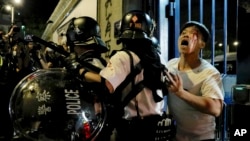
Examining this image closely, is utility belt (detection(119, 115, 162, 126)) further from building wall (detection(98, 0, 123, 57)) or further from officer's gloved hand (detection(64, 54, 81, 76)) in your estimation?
building wall (detection(98, 0, 123, 57))

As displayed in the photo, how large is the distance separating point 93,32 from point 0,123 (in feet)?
12.1

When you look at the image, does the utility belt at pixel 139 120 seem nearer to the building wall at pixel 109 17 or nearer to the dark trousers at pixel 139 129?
the dark trousers at pixel 139 129

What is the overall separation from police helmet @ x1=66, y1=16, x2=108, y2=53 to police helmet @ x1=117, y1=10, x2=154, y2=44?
507mm

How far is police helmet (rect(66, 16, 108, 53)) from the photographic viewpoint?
3209mm

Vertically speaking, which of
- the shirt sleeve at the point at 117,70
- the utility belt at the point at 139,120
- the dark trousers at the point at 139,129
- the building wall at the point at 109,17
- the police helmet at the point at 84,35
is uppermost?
the building wall at the point at 109,17

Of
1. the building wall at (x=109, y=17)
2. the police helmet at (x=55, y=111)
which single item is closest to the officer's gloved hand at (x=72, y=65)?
the police helmet at (x=55, y=111)

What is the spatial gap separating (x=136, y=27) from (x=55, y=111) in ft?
3.11

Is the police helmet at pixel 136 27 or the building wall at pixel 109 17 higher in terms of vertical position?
the building wall at pixel 109 17

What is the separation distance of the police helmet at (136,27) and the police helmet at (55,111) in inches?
22.1

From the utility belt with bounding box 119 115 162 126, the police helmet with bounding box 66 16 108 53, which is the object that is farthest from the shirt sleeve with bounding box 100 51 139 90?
the police helmet with bounding box 66 16 108 53

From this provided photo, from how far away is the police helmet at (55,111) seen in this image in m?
2.28

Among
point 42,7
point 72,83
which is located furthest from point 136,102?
point 42,7

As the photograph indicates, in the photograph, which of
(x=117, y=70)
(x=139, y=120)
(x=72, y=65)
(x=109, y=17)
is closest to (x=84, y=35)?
(x=72, y=65)

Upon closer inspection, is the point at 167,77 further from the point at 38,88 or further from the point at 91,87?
the point at 38,88
